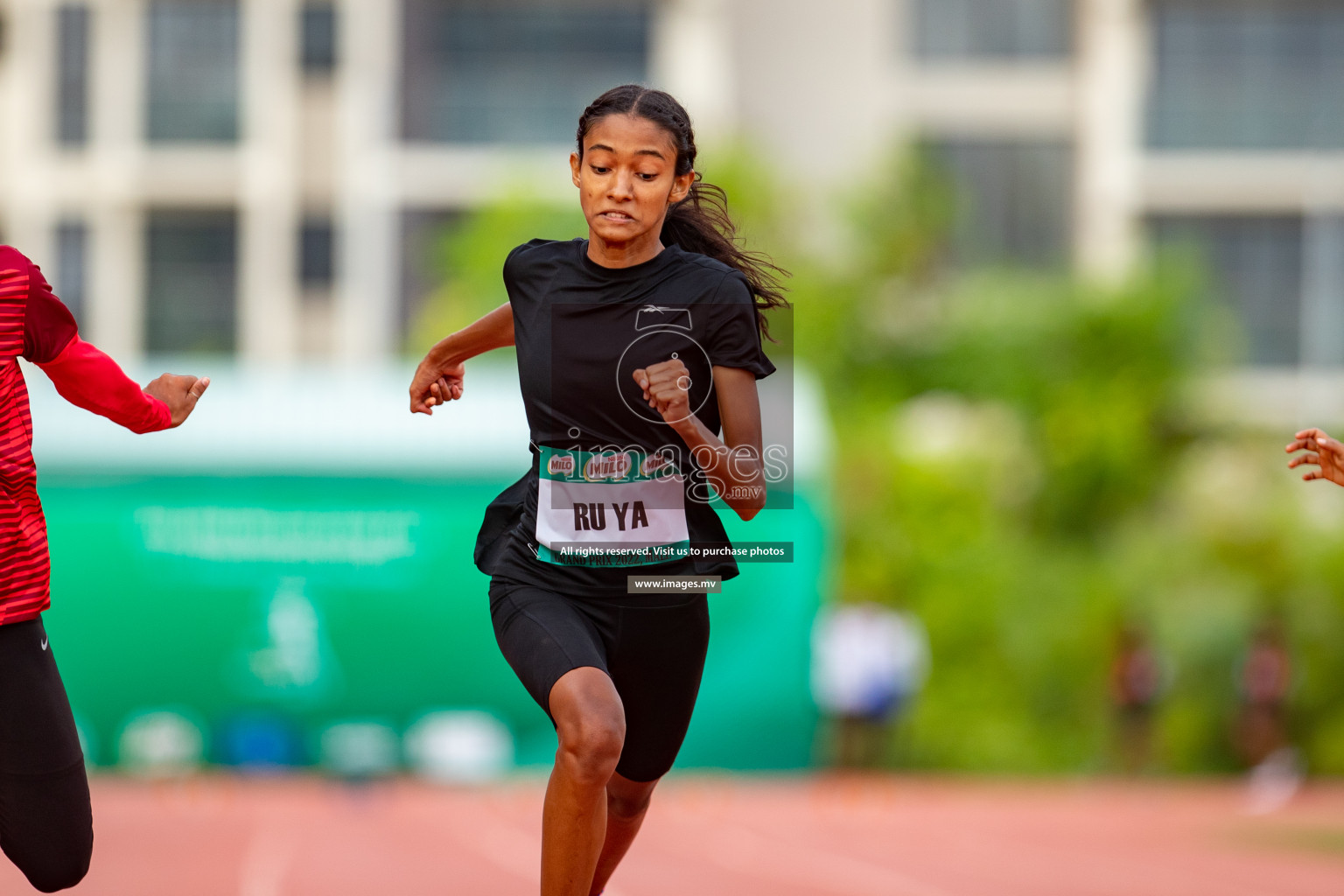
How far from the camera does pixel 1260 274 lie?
30656 mm

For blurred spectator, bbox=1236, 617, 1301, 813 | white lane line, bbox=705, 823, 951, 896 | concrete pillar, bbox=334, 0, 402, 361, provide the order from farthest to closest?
concrete pillar, bbox=334, 0, 402, 361 < blurred spectator, bbox=1236, 617, 1301, 813 < white lane line, bbox=705, 823, 951, 896

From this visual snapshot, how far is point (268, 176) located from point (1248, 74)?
53.2 feet

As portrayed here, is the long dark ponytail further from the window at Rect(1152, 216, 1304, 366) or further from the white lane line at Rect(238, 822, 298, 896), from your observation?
the window at Rect(1152, 216, 1304, 366)

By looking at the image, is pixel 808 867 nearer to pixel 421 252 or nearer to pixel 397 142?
pixel 421 252

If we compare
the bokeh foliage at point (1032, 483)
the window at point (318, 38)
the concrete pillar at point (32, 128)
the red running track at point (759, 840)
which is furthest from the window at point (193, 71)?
the red running track at point (759, 840)

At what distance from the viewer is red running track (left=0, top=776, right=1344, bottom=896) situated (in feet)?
29.0

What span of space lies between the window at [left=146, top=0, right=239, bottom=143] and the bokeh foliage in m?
4.34

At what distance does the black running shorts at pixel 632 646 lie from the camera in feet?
13.2

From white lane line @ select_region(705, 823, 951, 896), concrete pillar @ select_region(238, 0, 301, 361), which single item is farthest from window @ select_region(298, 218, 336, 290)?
white lane line @ select_region(705, 823, 951, 896)

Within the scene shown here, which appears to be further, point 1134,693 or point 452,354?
point 1134,693

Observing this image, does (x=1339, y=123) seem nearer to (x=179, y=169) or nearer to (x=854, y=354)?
(x=854, y=354)

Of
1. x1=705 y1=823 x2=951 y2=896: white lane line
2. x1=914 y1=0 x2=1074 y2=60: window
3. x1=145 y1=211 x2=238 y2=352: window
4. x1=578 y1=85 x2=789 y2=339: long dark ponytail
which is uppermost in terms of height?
x1=914 y1=0 x2=1074 y2=60: window

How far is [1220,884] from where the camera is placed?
9.22 metres

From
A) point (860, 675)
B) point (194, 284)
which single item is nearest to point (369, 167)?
point (194, 284)
